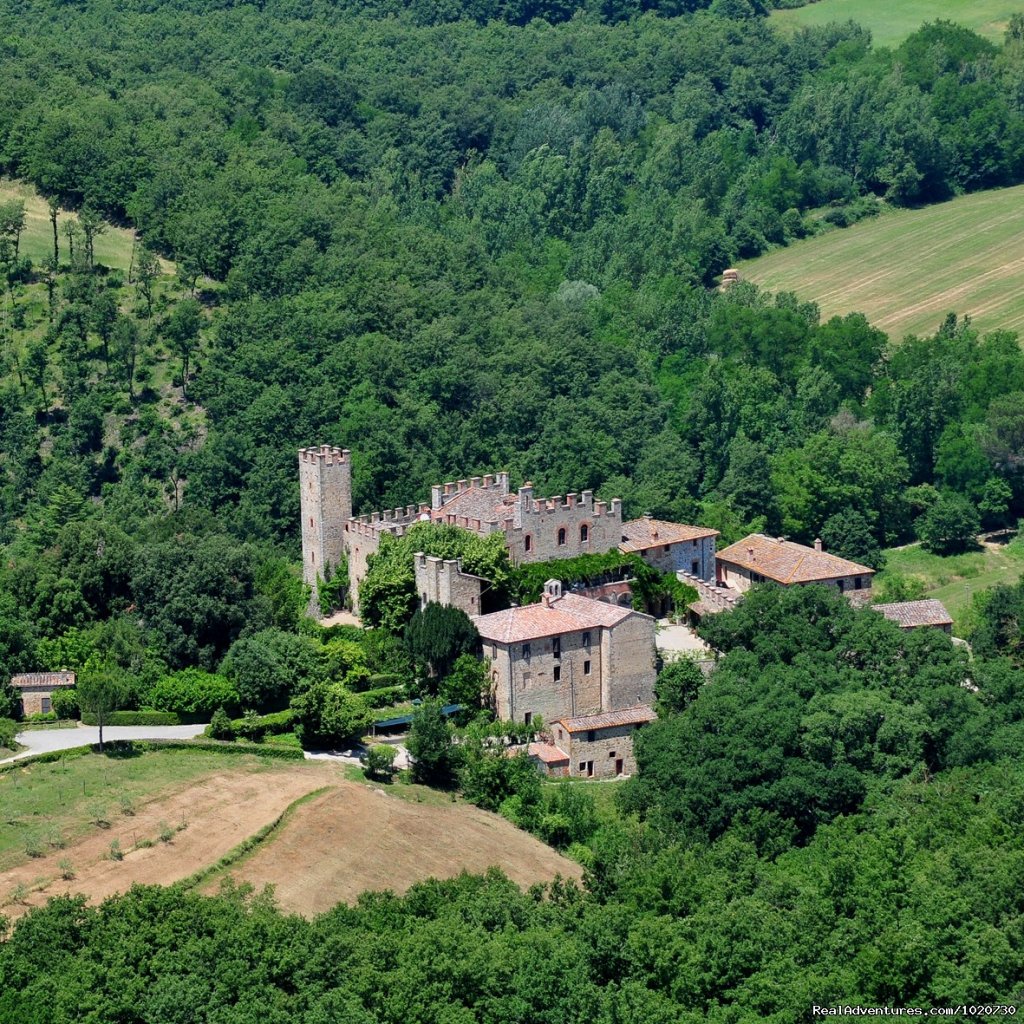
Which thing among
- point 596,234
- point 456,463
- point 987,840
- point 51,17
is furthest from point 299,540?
point 51,17

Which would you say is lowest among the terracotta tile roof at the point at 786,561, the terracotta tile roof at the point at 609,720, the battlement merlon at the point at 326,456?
the terracotta tile roof at the point at 609,720

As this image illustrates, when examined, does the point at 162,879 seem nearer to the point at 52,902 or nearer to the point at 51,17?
the point at 52,902

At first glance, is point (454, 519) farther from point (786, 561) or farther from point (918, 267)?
point (918, 267)

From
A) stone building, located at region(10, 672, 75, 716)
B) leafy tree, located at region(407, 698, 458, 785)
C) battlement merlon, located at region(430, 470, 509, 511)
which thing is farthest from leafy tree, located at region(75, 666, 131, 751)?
battlement merlon, located at region(430, 470, 509, 511)

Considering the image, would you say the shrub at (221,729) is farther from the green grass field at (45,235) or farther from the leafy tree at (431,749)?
the green grass field at (45,235)

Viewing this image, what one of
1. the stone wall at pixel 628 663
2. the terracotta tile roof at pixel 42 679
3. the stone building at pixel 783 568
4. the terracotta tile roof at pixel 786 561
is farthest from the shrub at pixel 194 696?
the terracotta tile roof at pixel 786 561

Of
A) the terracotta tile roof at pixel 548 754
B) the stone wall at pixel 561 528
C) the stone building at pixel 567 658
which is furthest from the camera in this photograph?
the stone wall at pixel 561 528
